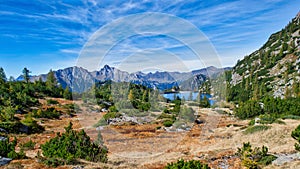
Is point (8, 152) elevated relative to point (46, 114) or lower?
lower

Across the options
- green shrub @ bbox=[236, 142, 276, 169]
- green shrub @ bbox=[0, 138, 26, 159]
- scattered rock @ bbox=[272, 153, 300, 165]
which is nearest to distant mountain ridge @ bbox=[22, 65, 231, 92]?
green shrub @ bbox=[236, 142, 276, 169]

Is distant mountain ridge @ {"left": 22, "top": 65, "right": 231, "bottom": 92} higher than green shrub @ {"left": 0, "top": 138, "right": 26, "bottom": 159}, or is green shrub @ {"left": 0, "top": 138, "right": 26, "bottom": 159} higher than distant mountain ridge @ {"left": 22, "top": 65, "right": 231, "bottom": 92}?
distant mountain ridge @ {"left": 22, "top": 65, "right": 231, "bottom": 92}

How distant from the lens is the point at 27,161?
50.3 feet

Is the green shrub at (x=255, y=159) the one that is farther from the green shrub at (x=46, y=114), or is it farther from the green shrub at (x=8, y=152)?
the green shrub at (x=46, y=114)

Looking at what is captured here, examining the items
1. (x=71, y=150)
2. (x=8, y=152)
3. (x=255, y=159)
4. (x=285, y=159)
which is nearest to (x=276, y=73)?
(x=285, y=159)

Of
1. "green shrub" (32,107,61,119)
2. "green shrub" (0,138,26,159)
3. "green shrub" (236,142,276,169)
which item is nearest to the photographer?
"green shrub" (236,142,276,169)

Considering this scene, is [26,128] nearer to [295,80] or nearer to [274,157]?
[274,157]

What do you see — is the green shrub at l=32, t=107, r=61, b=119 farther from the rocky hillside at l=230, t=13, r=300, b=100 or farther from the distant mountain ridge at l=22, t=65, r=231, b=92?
the rocky hillside at l=230, t=13, r=300, b=100

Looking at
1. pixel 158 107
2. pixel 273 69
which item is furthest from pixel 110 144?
pixel 273 69

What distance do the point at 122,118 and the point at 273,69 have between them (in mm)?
94477

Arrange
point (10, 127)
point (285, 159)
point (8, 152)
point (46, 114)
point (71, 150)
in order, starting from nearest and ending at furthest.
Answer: point (285, 159), point (8, 152), point (71, 150), point (10, 127), point (46, 114)

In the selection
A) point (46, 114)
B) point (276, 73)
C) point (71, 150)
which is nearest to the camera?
point (71, 150)

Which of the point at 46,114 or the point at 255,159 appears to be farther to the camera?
the point at 46,114

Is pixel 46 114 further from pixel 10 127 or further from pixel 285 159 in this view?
pixel 285 159
